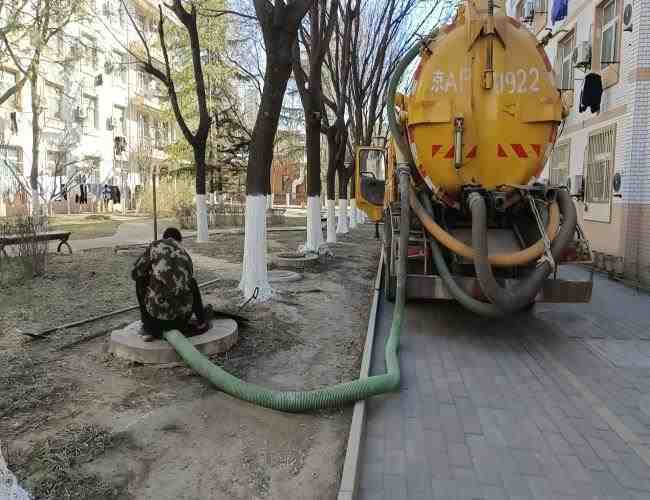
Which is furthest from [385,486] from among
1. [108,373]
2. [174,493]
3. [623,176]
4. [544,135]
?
[623,176]

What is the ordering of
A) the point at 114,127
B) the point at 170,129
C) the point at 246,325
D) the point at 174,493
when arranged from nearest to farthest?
the point at 174,493
the point at 246,325
the point at 114,127
the point at 170,129

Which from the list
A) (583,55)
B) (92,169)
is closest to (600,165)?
(583,55)

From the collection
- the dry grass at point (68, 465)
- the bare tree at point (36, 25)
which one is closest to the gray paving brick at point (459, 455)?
the dry grass at point (68, 465)

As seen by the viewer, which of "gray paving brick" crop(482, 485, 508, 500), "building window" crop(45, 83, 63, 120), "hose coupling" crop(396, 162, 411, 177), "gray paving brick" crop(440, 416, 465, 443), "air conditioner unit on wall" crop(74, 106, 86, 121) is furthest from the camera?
"air conditioner unit on wall" crop(74, 106, 86, 121)

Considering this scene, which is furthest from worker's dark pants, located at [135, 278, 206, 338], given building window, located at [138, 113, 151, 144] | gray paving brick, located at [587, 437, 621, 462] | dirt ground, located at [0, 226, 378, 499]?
building window, located at [138, 113, 151, 144]

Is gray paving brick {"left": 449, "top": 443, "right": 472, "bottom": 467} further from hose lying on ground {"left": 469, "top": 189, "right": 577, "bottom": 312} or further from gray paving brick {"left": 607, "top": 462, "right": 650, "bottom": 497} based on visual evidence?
hose lying on ground {"left": 469, "top": 189, "right": 577, "bottom": 312}

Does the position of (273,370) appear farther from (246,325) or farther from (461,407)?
(461,407)

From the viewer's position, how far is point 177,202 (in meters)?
23.4

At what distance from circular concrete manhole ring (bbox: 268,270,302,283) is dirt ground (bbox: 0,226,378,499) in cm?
187

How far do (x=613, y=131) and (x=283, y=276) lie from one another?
7.73 m

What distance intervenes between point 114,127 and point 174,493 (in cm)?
3498

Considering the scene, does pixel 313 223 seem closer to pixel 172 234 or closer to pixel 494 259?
pixel 494 259

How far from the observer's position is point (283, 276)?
930cm

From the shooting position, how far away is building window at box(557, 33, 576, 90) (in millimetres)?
14516
